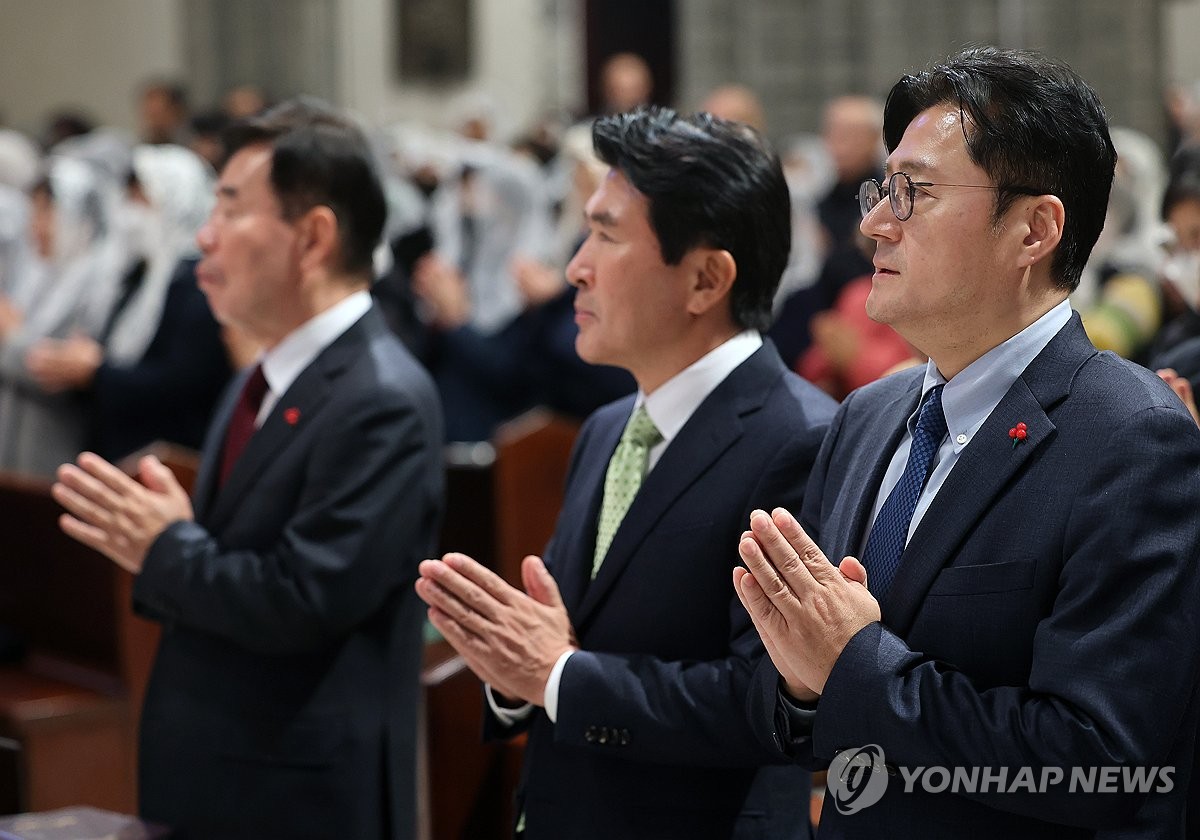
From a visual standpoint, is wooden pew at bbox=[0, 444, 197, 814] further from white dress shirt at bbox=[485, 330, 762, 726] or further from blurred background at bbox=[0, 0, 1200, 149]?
blurred background at bbox=[0, 0, 1200, 149]

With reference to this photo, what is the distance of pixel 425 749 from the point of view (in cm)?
360

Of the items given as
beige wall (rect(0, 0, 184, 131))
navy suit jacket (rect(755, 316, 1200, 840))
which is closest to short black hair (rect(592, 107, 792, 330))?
navy suit jacket (rect(755, 316, 1200, 840))

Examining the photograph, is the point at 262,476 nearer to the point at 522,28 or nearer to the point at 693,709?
the point at 693,709

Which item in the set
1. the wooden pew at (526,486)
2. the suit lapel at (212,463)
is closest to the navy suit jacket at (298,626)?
the suit lapel at (212,463)

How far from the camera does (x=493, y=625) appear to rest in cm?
227

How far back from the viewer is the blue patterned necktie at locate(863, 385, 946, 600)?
188cm

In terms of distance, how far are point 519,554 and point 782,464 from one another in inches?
90.2

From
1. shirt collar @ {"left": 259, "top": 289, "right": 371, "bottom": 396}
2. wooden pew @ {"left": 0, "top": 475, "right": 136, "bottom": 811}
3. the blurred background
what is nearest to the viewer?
shirt collar @ {"left": 259, "top": 289, "right": 371, "bottom": 396}

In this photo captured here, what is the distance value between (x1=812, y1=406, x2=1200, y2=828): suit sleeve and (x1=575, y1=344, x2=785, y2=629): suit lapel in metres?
0.63

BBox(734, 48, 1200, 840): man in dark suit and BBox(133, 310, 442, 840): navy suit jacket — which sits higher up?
BBox(734, 48, 1200, 840): man in dark suit

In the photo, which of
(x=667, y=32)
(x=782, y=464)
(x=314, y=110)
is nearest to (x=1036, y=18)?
(x=667, y=32)

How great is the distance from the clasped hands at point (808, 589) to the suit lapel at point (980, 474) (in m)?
0.04

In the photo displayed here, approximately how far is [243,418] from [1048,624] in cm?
185

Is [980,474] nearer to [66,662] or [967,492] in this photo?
[967,492]
